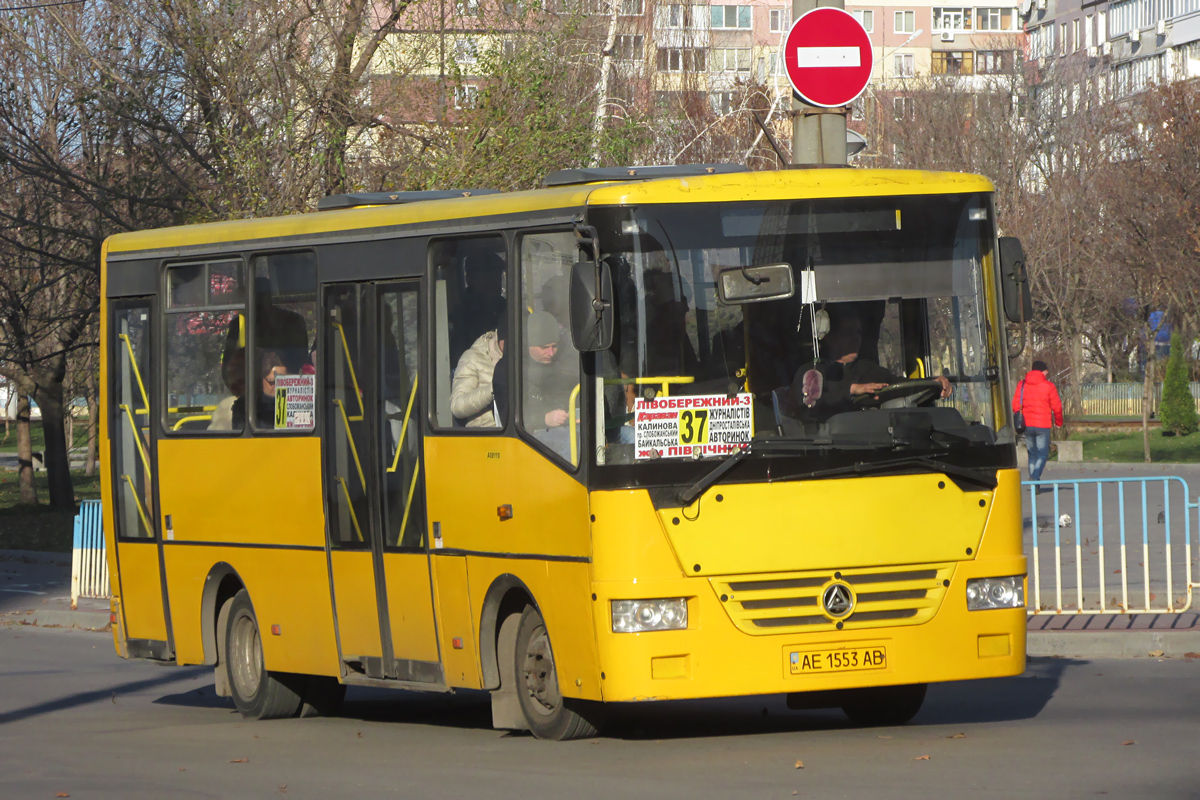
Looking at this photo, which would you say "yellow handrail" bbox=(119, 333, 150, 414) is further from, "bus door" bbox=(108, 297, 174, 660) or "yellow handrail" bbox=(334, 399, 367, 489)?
"yellow handrail" bbox=(334, 399, 367, 489)

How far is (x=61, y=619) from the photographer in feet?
62.1

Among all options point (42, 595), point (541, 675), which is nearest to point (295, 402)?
point (541, 675)

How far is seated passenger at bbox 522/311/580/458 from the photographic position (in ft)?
29.6

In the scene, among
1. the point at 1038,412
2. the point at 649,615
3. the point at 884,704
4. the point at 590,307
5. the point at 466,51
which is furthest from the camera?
the point at 1038,412

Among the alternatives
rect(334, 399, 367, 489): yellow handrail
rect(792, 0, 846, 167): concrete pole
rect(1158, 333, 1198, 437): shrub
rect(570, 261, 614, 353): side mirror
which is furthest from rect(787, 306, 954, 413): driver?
rect(1158, 333, 1198, 437): shrub

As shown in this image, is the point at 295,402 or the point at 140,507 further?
the point at 140,507

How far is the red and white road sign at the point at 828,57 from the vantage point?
12.0 m

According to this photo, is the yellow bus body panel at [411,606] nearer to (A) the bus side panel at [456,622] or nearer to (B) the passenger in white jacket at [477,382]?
(A) the bus side panel at [456,622]

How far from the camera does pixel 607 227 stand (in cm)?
884

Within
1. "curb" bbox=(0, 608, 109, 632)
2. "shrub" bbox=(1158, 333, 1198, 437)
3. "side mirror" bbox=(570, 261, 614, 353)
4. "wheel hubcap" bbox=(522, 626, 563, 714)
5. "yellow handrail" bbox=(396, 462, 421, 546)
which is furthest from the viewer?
"shrub" bbox=(1158, 333, 1198, 437)

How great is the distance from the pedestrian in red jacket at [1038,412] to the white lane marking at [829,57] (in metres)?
16.3

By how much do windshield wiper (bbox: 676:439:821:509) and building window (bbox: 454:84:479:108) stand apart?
1205 cm

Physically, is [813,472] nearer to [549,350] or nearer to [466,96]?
[549,350]

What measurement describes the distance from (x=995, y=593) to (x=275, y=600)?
4.58 m
